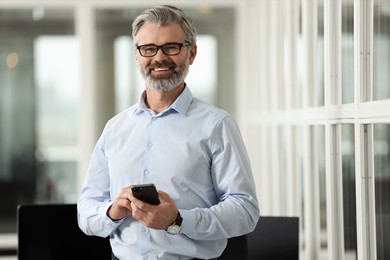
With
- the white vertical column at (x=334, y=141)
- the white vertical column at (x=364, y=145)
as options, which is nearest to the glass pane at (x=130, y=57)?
the white vertical column at (x=334, y=141)

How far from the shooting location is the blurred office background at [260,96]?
8.30 ft

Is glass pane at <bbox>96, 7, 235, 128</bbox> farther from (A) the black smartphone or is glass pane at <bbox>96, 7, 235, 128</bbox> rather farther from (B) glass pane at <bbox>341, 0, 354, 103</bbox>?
(A) the black smartphone

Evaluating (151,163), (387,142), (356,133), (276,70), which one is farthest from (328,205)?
(276,70)

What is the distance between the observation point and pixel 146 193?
2021mm

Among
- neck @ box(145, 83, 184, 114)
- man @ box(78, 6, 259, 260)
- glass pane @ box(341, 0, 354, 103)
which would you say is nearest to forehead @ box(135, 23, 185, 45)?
man @ box(78, 6, 259, 260)

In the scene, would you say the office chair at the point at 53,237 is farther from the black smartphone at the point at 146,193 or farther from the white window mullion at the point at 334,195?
the black smartphone at the point at 146,193

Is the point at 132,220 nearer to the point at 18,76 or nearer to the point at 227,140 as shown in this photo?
the point at 227,140

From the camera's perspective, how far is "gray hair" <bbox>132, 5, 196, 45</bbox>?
2227mm

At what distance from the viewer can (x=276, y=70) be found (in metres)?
4.47

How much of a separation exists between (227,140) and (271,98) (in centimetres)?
257

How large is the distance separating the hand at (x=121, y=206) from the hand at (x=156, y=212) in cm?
3

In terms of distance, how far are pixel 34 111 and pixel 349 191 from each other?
399 centimetres

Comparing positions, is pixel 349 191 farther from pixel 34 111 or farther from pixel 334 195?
pixel 34 111

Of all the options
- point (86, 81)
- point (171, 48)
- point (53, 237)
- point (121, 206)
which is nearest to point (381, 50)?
point (171, 48)
